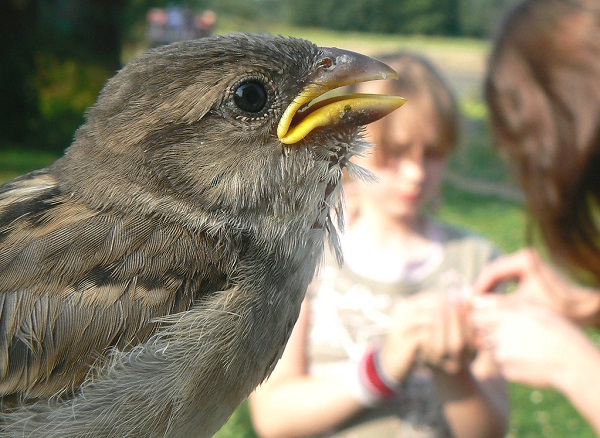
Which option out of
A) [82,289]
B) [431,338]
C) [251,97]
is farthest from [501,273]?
[82,289]

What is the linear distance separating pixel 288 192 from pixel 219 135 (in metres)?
0.26

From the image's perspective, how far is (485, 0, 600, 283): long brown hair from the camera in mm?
3406

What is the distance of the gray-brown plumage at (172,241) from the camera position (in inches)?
69.4

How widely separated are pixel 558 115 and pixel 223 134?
2351mm

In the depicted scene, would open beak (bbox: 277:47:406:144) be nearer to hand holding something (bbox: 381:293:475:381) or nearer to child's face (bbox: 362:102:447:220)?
hand holding something (bbox: 381:293:475:381)

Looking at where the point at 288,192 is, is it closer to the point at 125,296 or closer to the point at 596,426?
the point at 125,296

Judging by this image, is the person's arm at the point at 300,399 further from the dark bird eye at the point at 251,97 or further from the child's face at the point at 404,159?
the dark bird eye at the point at 251,97

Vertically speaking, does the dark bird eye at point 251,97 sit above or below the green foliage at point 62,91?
above

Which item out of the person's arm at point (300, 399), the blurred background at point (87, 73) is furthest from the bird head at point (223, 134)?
the blurred background at point (87, 73)

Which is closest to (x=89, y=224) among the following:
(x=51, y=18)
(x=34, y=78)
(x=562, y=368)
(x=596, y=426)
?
(x=562, y=368)

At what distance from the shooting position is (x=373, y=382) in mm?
3068

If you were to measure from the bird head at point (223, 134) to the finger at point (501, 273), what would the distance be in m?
1.69

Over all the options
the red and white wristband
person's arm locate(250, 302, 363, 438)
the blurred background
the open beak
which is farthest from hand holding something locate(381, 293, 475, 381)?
the blurred background

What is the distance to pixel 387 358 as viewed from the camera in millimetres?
2953
